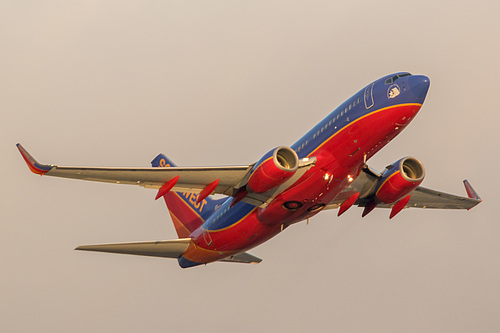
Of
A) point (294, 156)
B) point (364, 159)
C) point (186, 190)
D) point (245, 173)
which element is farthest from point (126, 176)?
point (364, 159)

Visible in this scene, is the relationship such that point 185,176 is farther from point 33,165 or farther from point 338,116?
point 338,116

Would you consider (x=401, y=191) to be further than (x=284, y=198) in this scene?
Yes

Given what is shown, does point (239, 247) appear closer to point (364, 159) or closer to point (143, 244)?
point (143, 244)

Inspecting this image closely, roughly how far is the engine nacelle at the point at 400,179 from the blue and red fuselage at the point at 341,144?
14.5 feet

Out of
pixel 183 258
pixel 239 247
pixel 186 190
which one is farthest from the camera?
pixel 183 258

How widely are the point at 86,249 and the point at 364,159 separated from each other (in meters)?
16.8

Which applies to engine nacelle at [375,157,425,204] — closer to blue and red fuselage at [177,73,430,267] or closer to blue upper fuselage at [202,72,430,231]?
blue and red fuselage at [177,73,430,267]

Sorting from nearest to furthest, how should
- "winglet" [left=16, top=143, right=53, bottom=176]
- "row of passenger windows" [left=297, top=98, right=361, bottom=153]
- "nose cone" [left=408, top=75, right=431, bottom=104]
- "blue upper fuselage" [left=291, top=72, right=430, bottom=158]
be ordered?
"winglet" [left=16, top=143, right=53, bottom=176] < "nose cone" [left=408, top=75, right=431, bottom=104] < "blue upper fuselage" [left=291, top=72, right=430, bottom=158] < "row of passenger windows" [left=297, top=98, right=361, bottom=153]

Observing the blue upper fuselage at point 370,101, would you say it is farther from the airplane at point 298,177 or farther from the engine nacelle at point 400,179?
the engine nacelle at point 400,179

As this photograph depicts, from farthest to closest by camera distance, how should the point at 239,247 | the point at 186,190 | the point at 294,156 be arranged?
1. the point at 239,247
2. the point at 186,190
3. the point at 294,156

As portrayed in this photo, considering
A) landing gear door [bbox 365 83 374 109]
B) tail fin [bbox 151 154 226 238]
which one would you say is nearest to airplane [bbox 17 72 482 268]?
landing gear door [bbox 365 83 374 109]

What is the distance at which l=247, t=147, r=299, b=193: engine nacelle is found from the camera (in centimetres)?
3653

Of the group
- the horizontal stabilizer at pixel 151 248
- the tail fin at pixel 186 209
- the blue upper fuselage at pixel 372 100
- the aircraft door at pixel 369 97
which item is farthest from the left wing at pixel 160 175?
the tail fin at pixel 186 209

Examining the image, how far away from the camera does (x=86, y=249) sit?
4084 cm
